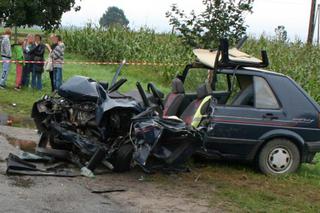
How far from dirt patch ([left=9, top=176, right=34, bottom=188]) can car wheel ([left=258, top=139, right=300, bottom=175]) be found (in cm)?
336

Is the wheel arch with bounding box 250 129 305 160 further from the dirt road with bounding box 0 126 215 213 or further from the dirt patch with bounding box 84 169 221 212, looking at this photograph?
the dirt road with bounding box 0 126 215 213

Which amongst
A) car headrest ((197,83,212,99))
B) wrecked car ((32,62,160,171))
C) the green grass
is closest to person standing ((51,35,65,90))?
the green grass

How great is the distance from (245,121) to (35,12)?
20.4m

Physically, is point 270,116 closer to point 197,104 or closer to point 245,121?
point 245,121

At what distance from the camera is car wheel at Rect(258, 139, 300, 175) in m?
8.67

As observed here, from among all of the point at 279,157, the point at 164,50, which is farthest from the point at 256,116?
the point at 164,50

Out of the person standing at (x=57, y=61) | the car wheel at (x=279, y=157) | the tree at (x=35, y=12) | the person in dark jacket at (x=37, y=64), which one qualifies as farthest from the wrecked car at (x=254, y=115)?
the tree at (x=35, y=12)

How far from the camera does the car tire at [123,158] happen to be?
25.8 feet

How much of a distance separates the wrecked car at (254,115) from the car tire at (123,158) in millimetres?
922

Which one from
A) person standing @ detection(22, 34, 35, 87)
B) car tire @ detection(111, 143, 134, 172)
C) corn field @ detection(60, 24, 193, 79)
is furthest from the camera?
corn field @ detection(60, 24, 193, 79)

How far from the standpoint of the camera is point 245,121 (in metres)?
8.53

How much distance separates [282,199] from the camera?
7.47 metres

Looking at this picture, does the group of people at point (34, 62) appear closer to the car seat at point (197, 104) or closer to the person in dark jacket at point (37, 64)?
the person in dark jacket at point (37, 64)

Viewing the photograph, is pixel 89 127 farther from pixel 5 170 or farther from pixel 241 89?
pixel 241 89
